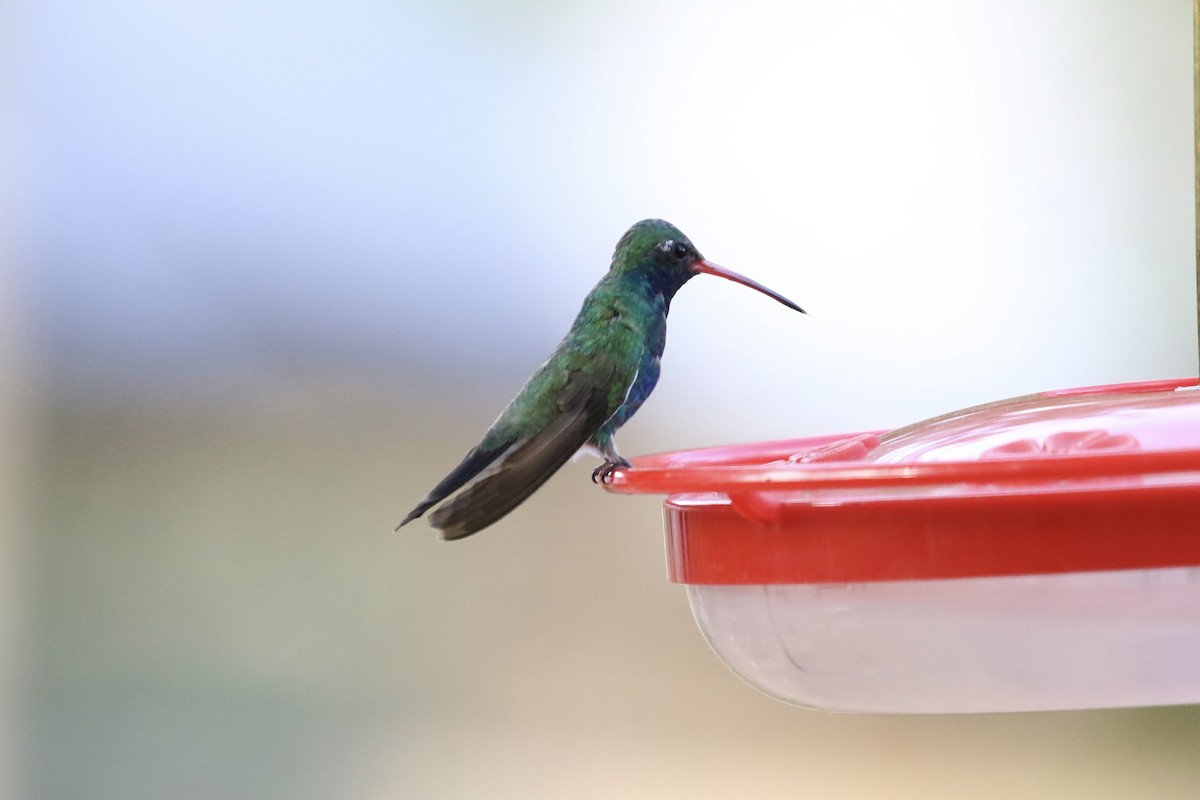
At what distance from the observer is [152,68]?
12.6ft

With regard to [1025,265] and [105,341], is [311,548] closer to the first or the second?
[105,341]

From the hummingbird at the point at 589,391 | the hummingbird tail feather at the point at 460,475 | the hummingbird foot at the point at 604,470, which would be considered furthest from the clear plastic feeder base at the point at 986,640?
the hummingbird tail feather at the point at 460,475

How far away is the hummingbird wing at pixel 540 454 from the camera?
102cm

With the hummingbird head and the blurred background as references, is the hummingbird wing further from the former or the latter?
the blurred background

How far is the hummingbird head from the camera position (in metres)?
1.48

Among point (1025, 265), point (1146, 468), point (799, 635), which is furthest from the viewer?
point (1025, 265)

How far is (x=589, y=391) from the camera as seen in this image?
1327mm

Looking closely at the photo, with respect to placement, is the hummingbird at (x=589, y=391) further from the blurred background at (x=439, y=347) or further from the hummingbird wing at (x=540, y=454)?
the blurred background at (x=439, y=347)

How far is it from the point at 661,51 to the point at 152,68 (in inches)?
57.6

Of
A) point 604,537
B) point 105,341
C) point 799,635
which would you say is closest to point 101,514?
point 105,341

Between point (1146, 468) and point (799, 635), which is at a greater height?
point (1146, 468)

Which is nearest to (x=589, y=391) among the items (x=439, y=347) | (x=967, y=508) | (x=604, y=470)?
(x=604, y=470)

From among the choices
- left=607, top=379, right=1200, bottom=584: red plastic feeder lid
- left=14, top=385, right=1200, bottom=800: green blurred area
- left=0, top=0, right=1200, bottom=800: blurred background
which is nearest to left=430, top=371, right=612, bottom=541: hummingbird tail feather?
left=607, top=379, right=1200, bottom=584: red plastic feeder lid

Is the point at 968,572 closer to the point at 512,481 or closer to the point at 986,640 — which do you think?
the point at 986,640
